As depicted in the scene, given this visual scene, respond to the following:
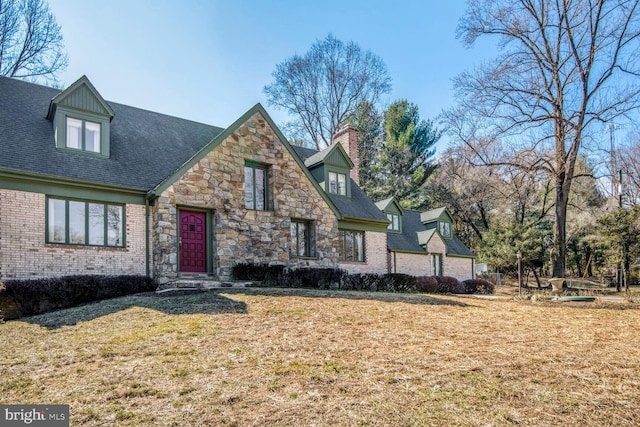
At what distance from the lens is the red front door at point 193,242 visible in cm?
1476

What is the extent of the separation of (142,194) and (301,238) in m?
5.75

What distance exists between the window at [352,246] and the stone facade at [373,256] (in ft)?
0.75

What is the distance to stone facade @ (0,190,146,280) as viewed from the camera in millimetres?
12188

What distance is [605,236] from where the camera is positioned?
27.6m

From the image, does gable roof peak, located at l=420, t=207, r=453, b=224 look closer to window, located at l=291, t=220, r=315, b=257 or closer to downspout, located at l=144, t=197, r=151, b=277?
window, located at l=291, t=220, r=315, b=257

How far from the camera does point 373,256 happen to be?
21.2 meters

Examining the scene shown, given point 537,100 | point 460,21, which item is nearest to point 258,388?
point 537,100

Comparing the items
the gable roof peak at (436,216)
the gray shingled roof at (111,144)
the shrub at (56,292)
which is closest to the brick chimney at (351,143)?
the gray shingled roof at (111,144)

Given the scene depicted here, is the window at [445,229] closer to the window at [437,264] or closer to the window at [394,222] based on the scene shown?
the window at [437,264]

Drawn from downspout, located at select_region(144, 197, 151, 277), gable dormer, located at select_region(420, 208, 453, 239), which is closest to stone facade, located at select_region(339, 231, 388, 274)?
gable dormer, located at select_region(420, 208, 453, 239)

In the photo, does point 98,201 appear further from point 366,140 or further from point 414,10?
point 366,140

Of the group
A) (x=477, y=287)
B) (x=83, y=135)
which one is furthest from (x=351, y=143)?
(x=83, y=135)

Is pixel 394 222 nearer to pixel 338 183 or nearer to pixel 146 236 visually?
pixel 338 183

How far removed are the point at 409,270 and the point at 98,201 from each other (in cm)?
1568
